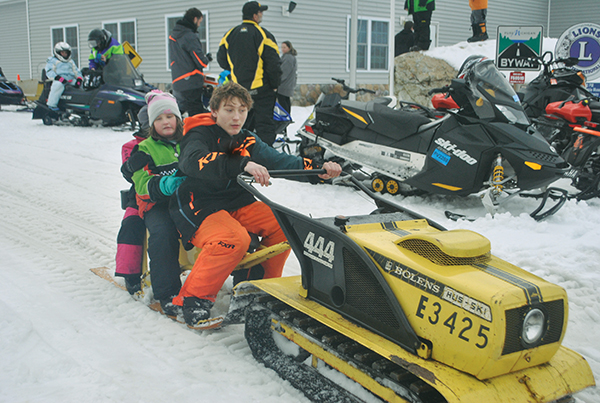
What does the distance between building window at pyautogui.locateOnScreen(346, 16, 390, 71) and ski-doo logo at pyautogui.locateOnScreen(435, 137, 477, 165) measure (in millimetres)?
11665

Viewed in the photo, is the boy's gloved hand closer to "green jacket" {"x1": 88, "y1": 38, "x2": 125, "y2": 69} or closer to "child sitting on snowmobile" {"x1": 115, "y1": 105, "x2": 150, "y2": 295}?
"child sitting on snowmobile" {"x1": 115, "y1": 105, "x2": 150, "y2": 295}

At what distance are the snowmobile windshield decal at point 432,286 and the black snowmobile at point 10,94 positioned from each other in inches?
724

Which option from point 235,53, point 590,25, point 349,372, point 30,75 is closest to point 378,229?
point 349,372

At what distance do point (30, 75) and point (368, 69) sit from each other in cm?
1407

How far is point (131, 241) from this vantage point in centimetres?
377

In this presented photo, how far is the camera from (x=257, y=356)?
112 inches

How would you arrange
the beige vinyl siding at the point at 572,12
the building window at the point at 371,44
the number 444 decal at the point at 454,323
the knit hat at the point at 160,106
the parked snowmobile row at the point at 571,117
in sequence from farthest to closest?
the beige vinyl siding at the point at 572,12 → the building window at the point at 371,44 → the parked snowmobile row at the point at 571,117 → the knit hat at the point at 160,106 → the number 444 decal at the point at 454,323

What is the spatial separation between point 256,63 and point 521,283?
5.56 meters

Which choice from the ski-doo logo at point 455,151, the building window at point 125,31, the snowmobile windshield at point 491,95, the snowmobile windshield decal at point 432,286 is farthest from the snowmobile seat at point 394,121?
the building window at point 125,31

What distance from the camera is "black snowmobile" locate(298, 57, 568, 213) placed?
17.2 feet

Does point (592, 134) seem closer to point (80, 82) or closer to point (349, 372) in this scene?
point (349, 372)

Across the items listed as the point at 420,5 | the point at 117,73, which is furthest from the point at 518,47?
the point at 117,73

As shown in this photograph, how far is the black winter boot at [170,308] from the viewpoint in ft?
10.7

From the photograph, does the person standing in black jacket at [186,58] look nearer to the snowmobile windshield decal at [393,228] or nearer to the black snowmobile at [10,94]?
the snowmobile windshield decal at [393,228]
